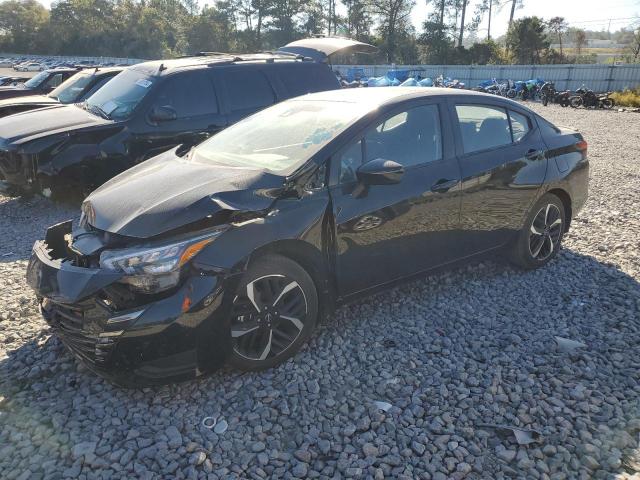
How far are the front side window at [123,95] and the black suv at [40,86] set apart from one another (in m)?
6.21

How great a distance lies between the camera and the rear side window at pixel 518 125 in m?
4.55

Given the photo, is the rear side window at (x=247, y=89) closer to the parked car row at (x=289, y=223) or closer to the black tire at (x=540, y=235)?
the parked car row at (x=289, y=223)

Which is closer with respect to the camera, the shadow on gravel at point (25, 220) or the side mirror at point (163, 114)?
the shadow on gravel at point (25, 220)

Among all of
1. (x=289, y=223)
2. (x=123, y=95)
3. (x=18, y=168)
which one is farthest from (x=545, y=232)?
(x=18, y=168)

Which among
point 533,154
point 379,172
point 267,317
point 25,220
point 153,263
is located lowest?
point 25,220

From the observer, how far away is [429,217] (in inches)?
151

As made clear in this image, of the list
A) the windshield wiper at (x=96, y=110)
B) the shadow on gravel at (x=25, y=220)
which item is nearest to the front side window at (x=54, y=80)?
the shadow on gravel at (x=25, y=220)

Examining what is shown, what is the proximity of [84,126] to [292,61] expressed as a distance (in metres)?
3.04

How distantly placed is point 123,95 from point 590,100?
77.5 ft

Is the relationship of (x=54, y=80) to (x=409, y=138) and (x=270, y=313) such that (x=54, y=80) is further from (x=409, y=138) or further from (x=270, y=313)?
(x=270, y=313)

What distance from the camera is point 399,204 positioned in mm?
3631

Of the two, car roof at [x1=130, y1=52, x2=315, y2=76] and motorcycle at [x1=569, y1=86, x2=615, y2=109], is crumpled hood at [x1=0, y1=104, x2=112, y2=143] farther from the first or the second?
motorcycle at [x1=569, y1=86, x2=615, y2=109]

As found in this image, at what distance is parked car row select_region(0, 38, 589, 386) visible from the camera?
9.04 feet

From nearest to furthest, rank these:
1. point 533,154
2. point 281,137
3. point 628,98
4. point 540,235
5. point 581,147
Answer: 1. point 281,137
2. point 533,154
3. point 540,235
4. point 581,147
5. point 628,98
